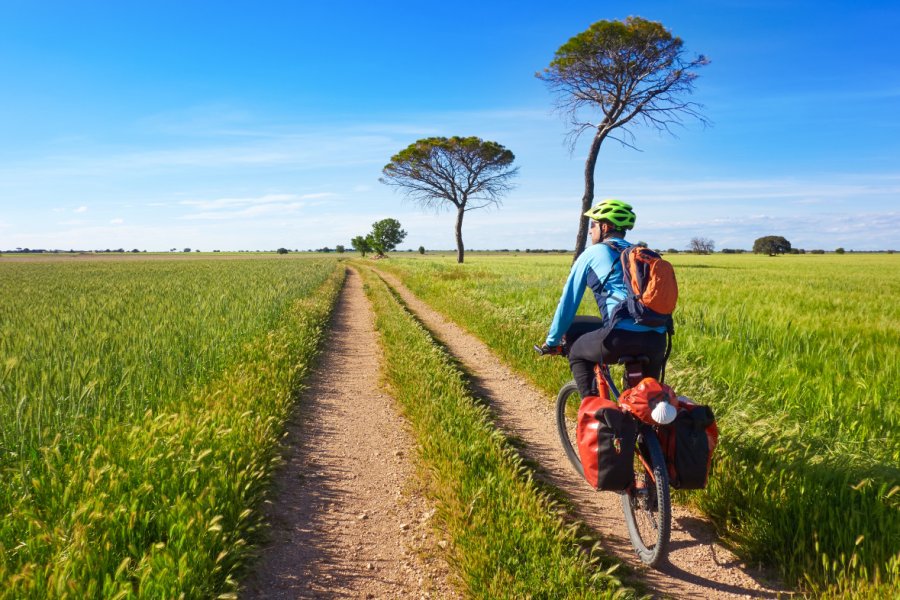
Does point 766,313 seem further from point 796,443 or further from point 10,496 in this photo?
point 10,496

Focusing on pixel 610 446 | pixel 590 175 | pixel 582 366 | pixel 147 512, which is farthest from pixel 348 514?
pixel 590 175

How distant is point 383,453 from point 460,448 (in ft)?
3.24

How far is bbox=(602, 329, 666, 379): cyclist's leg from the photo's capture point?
3.30m

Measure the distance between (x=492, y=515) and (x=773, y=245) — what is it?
115 meters

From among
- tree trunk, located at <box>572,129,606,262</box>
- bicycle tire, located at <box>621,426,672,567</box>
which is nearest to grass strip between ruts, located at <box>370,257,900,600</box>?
bicycle tire, located at <box>621,426,672,567</box>

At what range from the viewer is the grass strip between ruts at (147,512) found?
2506 mm

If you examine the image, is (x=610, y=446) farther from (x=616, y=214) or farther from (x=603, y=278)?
(x=616, y=214)

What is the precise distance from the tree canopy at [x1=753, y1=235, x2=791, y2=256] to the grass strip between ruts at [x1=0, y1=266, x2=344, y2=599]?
115124 millimetres

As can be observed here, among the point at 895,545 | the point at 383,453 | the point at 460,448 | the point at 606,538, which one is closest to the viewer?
the point at 895,545

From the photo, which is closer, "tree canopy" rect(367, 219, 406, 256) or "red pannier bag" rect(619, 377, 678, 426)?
"red pannier bag" rect(619, 377, 678, 426)

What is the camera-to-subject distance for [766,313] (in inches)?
368

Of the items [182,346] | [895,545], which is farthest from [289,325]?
[895,545]

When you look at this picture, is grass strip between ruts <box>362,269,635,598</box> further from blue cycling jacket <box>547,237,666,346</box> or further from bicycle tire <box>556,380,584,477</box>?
blue cycling jacket <box>547,237,666,346</box>

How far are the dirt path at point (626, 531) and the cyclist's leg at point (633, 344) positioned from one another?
4.45ft
